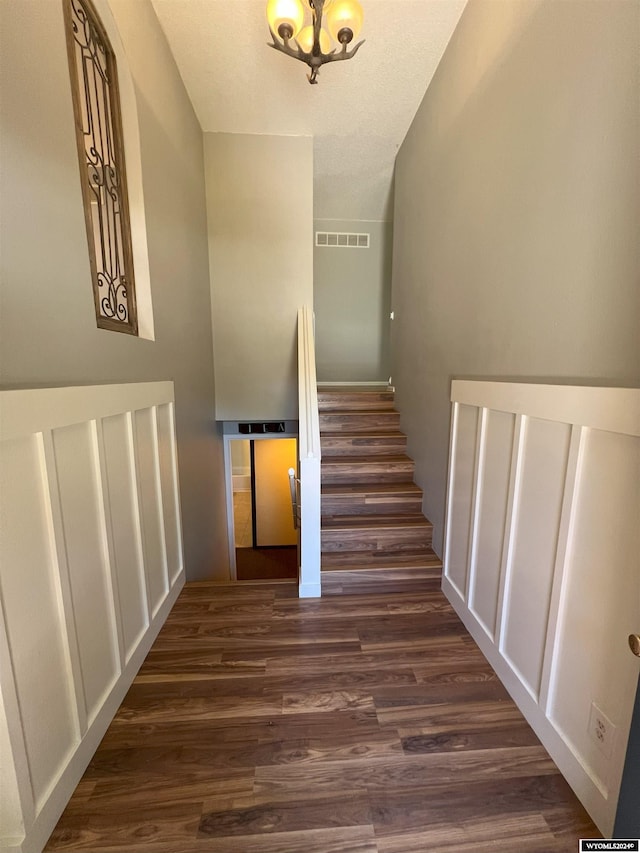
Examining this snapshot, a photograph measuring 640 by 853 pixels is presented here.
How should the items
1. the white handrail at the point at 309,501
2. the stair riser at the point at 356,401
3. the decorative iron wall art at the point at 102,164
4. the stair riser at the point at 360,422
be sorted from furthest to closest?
the stair riser at the point at 356,401, the stair riser at the point at 360,422, the white handrail at the point at 309,501, the decorative iron wall art at the point at 102,164

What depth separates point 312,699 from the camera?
1405 millimetres

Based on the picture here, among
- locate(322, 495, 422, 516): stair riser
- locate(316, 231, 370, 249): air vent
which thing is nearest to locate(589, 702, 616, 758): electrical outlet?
locate(322, 495, 422, 516): stair riser

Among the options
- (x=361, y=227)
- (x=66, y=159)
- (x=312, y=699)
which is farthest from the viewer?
(x=361, y=227)

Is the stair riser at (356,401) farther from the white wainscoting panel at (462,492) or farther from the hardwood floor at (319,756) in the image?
the hardwood floor at (319,756)

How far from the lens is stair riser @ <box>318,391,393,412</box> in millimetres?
3381

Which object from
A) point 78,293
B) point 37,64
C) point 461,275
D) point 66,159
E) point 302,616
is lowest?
point 302,616

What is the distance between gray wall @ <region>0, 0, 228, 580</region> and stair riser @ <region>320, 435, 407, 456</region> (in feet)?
3.67

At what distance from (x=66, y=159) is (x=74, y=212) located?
158mm

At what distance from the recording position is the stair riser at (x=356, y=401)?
338 centimetres

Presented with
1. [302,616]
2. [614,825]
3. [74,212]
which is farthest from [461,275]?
[614,825]

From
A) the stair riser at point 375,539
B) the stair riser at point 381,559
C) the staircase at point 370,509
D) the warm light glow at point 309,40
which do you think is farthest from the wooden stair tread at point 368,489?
the warm light glow at point 309,40

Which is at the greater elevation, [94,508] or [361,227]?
[361,227]

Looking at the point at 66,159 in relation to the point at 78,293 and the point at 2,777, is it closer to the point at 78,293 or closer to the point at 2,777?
the point at 78,293

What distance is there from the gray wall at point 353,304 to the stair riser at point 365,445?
2.16 meters
